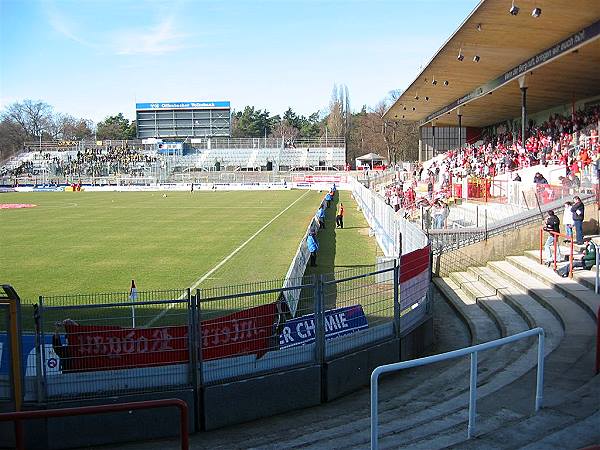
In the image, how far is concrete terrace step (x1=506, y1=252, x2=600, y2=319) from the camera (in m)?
11.3

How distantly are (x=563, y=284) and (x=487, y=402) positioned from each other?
6794mm

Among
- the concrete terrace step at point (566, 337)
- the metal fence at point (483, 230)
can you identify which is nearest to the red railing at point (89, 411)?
the concrete terrace step at point (566, 337)

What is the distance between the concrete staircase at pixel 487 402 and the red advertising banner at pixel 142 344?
945 millimetres

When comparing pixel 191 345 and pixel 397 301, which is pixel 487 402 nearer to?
pixel 397 301

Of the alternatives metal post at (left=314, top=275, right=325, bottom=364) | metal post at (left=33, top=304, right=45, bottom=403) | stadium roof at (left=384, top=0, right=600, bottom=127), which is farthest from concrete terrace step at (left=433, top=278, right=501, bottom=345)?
stadium roof at (left=384, top=0, right=600, bottom=127)

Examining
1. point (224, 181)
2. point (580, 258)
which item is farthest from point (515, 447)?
point (224, 181)

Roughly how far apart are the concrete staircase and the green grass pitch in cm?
777

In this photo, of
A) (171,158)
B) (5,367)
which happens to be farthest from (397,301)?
(171,158)

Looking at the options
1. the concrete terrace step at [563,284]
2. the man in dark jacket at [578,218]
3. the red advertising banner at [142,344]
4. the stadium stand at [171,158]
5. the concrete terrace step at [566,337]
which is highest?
the stadium stand at [171,158]

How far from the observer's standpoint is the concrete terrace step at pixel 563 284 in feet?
37.0

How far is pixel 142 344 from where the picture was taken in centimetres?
746

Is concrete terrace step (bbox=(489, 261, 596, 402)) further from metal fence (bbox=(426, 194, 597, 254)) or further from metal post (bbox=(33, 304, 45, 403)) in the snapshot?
metal post (bbox=(33, 304, 45, 403))

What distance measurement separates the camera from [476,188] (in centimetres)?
2720

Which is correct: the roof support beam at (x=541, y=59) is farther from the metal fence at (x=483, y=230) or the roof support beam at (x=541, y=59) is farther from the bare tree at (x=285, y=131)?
the bare tree at (x=285, y=131)
